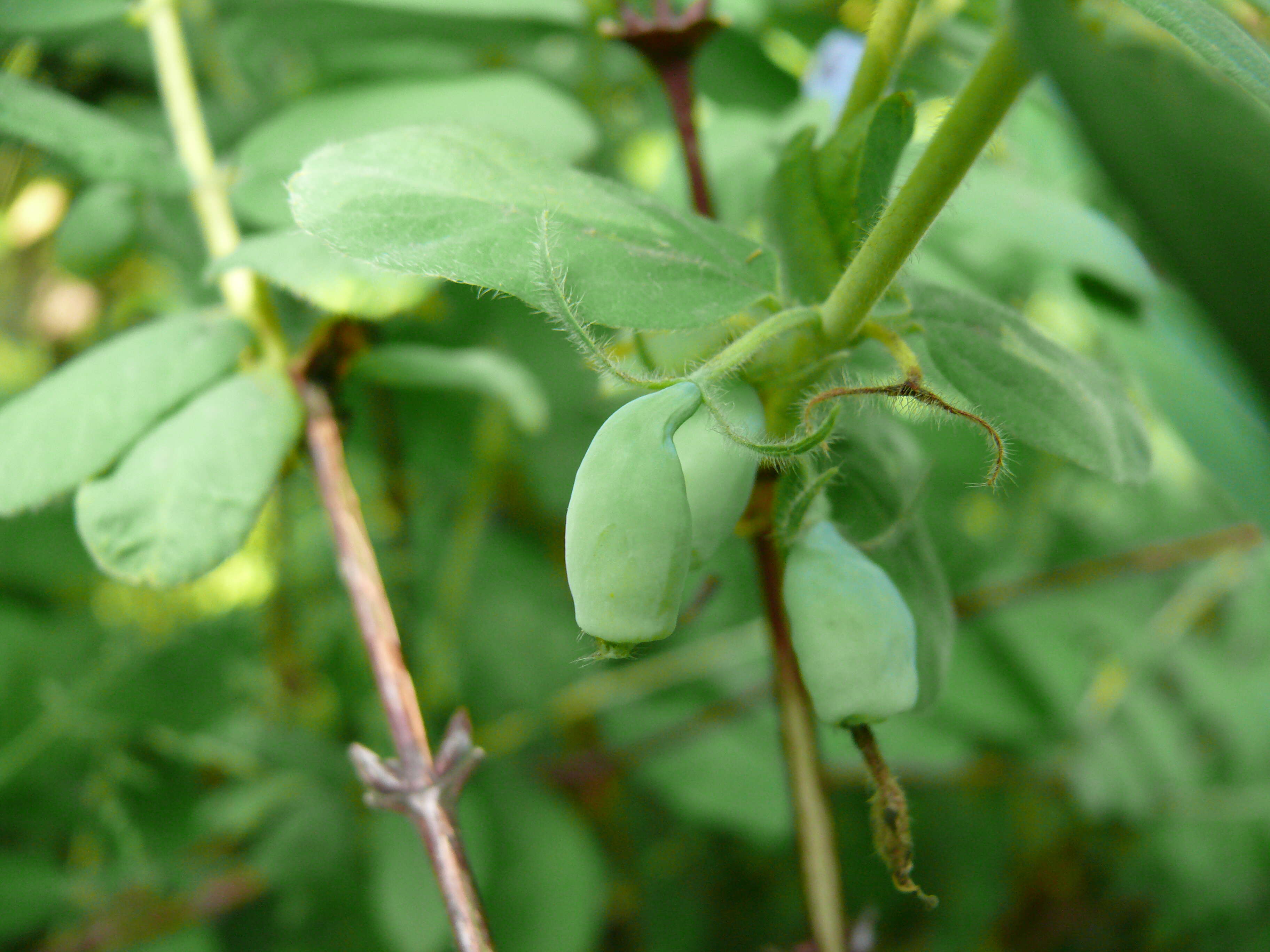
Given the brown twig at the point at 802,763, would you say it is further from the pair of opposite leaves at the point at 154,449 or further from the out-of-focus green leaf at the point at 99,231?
the out-of-focus green leaf at the point at 99,231

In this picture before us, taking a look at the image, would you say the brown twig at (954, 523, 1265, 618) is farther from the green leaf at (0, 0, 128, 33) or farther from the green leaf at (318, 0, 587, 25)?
the green leaf at (0, 0, 128, 33)

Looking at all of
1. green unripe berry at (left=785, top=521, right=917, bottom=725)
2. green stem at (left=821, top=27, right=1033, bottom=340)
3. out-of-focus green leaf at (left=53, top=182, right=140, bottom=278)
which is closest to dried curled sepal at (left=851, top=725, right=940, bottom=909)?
green unripe berry at (left=785, top=521, right=917, bottom=725)

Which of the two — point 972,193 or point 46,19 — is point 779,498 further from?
point 46,19

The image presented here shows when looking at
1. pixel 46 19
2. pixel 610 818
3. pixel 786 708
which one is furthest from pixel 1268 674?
pixel 46 19

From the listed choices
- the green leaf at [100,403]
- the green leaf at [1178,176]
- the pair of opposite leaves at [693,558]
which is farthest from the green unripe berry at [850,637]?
the green leaf at [100,403]

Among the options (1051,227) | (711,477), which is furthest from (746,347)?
(1051,227)
